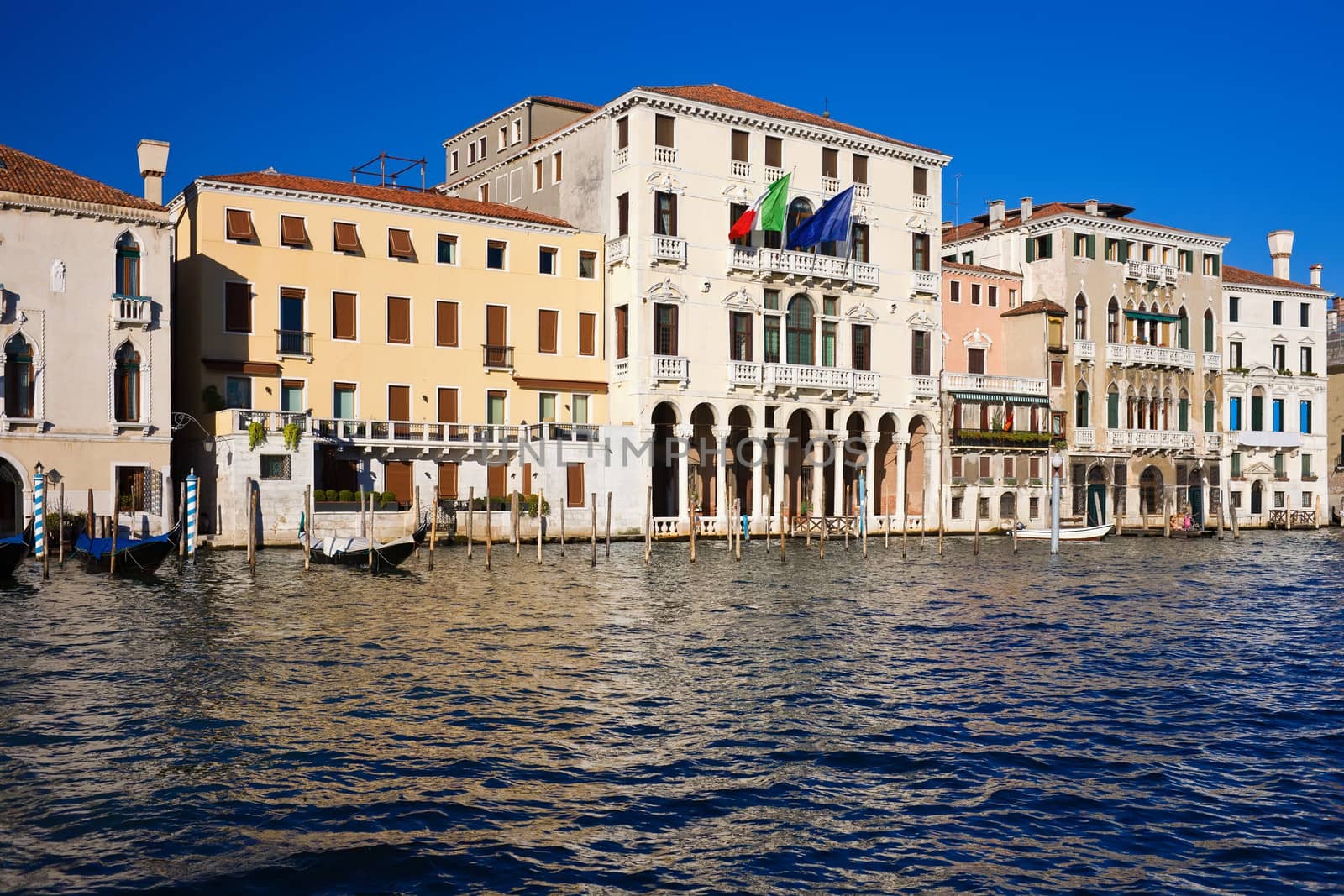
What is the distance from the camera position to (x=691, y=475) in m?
42.8

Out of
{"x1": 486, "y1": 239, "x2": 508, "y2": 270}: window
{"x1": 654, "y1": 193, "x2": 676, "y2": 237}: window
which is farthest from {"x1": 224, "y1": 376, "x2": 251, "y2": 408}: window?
{"x1": 654, "y1": 193, "x2": 676, "y2": 237}: window

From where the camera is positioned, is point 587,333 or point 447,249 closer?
point 447,249

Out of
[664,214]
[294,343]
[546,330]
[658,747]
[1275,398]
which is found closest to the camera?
[658,747]

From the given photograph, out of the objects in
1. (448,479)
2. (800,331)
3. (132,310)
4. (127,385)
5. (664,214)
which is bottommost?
(448,479)

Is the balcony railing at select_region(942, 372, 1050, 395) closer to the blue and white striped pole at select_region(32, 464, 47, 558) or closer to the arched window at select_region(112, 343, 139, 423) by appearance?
the arched window at select_region(112, 343, 139, 423)

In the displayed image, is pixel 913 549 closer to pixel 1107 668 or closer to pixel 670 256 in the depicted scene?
pixel 670 256

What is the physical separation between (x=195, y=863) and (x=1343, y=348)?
209 feet

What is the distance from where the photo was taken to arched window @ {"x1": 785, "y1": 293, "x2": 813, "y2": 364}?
144 ft

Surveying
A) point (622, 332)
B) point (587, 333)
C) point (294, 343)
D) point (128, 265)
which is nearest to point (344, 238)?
point (294, 343)

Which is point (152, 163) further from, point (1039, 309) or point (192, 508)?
point (1039, 309)

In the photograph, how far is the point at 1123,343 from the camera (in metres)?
51.9

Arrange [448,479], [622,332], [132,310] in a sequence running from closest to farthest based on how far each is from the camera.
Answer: [132,310]
[448,479]
[622,332]

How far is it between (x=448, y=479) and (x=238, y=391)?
6.20m

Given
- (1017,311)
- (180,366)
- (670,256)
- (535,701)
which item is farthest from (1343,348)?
(535,701)
